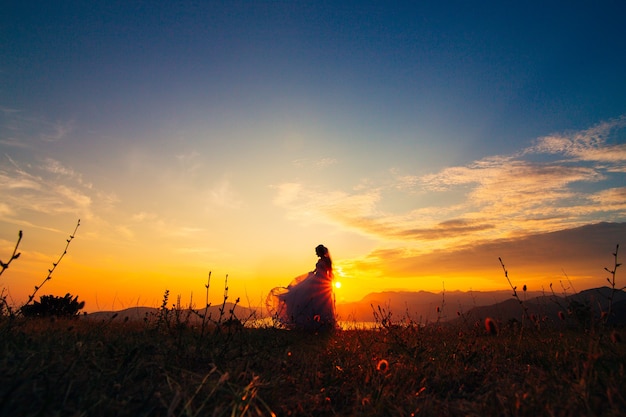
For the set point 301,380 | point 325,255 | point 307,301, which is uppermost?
point 325,255

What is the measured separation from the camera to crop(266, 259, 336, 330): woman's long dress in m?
10.2

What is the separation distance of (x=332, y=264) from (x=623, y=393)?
A: 9.62 meters

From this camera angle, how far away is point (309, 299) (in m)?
10.7

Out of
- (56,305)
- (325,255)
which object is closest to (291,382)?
(325,255)

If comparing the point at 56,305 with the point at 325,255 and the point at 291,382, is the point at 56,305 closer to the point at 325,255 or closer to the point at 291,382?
the point at 325,255

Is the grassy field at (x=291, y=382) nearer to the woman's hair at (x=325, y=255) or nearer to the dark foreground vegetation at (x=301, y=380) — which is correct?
the dark foreground vegetation at (x=301, y=380)

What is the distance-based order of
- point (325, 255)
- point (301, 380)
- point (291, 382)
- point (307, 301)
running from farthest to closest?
point (325, 255) < point (307, 301) < point (301, 380) < point (291, 382)

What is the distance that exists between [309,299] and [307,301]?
0.37ft

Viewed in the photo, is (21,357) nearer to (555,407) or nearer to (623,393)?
(555,407)

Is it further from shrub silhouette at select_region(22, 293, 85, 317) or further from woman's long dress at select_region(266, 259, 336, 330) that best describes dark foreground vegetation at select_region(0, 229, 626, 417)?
shrub silhouette at select_region(22, 293, 85, 317)

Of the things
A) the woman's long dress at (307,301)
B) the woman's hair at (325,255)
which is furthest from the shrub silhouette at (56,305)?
the woman's hair at (325,255)

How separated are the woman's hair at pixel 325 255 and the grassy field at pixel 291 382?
6.87 metres

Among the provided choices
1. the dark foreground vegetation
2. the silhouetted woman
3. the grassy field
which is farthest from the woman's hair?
the grassy field

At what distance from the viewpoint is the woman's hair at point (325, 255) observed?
1198 cm
